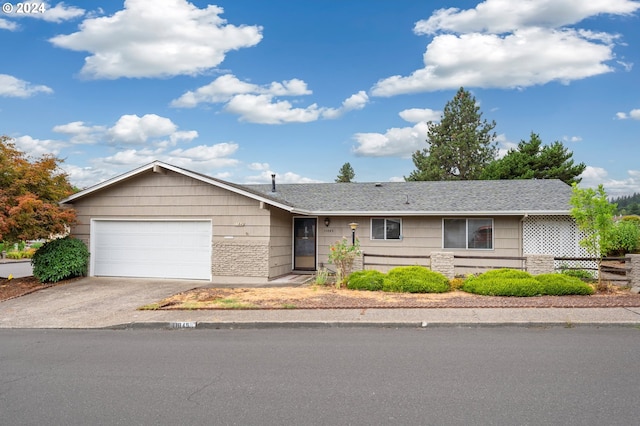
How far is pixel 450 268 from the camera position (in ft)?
44.8

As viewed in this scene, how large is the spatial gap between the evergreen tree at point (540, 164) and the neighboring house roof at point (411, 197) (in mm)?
13604

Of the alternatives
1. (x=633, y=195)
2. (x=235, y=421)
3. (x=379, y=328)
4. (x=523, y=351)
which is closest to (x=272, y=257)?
(x=379, y=328)

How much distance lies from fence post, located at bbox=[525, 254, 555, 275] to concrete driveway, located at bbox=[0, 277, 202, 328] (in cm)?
978

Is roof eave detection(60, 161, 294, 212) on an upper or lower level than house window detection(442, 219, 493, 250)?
upper

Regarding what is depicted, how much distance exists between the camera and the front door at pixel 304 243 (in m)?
18.2

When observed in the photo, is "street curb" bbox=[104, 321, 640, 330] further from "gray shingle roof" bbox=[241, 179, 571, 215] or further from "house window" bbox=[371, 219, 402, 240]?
"house window" bbox=[371, 219, 402, 240]

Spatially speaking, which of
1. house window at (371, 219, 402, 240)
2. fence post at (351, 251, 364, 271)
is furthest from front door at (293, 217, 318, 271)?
fence post at (351, 251, 364, 271)

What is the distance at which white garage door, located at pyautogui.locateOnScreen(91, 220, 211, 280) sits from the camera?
15688 millimetres

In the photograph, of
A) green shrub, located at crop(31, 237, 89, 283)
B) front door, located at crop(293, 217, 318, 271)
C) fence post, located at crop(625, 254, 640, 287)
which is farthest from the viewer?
front door, located at crop(293, 217, 318, 271)

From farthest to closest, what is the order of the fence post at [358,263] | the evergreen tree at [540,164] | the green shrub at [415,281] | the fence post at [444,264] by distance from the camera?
the evergreen tree at [540,164] < the fence post at [358,263] < the fence post at [444,264] < the green shrub at [415,281]

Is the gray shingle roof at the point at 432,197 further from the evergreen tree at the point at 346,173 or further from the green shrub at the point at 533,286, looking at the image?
the evergreen tree at the point at 346,173

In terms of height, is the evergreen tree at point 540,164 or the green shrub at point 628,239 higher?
the evergreen tree at point 540,164

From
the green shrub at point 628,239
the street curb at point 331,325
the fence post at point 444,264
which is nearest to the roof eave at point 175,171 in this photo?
the fence post at point 444,264

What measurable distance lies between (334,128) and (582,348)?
66.2 feet
